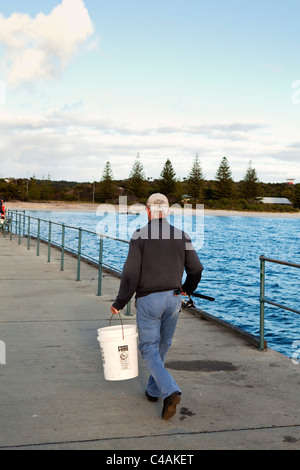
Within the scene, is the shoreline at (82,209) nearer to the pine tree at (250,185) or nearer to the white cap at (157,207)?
the pine tree at (250,185)

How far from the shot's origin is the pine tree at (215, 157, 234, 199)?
417 feet

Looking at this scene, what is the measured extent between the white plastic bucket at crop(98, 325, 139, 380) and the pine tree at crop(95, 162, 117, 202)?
12422 cm

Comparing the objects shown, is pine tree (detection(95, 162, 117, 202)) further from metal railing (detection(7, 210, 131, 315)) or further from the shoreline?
metal railing (detection(7, 210, 131, 315))

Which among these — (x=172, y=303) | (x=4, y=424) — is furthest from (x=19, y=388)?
(x=172, y=303)

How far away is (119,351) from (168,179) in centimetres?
12072

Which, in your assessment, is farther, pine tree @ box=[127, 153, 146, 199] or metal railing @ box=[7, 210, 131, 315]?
pine tree @ box=[127, 153, 146, 199]

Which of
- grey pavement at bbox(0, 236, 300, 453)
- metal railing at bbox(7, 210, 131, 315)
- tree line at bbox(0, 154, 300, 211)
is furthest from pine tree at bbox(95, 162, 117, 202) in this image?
grey pavement at bbox(0, 236, 300, 453)

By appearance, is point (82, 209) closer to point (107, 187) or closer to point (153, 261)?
point (107, 187)

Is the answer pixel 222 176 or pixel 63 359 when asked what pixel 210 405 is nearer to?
pixel 63 359

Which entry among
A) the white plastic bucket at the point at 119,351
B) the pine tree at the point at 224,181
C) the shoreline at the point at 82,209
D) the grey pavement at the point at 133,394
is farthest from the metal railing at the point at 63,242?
the pine tree at the point at 224,181

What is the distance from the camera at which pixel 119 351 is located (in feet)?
14.2

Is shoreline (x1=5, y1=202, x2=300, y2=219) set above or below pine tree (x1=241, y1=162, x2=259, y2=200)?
below

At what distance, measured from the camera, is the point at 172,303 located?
165 inches

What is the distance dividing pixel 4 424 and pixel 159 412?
1.17 m
